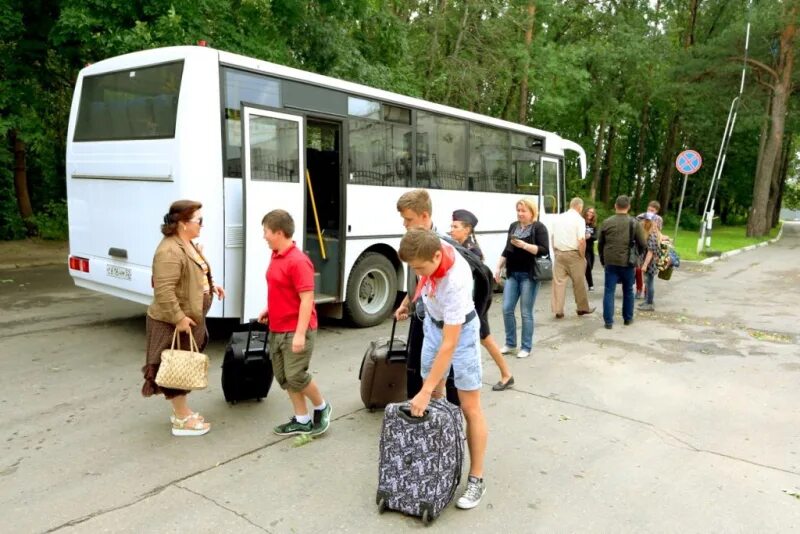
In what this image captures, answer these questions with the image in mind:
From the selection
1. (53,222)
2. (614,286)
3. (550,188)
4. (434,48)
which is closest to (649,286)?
(614,286)

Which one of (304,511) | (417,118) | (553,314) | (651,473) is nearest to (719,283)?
(553,314)

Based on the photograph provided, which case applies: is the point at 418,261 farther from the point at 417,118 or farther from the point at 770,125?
the point at 770,125

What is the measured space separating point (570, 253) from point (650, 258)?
69.1 inches

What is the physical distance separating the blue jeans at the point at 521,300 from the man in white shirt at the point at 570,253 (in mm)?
2251

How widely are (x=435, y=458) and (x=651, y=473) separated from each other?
64.3 inches

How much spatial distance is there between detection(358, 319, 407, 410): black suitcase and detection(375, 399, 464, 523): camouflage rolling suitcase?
4.43ft

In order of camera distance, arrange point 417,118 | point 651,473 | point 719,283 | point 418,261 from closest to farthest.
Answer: point 418,261 < point 651,473 < point 417,118 < point 719,283

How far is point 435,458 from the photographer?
3143 millimetres

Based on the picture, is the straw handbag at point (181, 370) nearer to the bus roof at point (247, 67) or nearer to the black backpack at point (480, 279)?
the black backpack at point (480, 279)

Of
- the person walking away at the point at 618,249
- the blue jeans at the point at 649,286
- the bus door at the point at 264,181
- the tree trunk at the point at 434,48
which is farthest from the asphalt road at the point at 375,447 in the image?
the tree trunk at the point at 434,48

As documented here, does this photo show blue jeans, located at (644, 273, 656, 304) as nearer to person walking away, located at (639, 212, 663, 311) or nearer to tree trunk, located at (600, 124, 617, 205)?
person walking away, located at (639, 212, 663, 311)

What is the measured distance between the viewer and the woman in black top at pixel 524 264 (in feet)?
20.7

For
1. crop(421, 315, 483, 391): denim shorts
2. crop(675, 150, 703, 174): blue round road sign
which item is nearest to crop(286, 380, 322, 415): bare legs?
crop(421, 315, 483, 391): denim shorts

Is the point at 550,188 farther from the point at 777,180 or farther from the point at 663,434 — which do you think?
the point at 777,180
